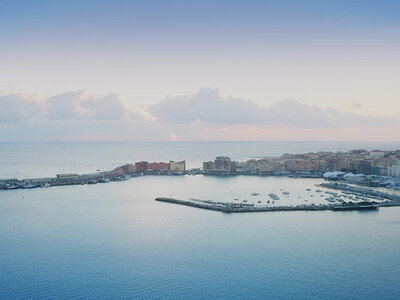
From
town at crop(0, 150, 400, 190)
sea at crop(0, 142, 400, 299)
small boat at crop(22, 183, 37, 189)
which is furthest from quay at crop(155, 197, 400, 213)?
small boat at crop(22, 183, 37, 189)

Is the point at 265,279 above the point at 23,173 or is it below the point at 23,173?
below

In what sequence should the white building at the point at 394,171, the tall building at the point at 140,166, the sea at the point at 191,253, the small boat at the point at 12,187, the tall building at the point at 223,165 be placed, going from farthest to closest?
the tall building at the point at 223,165
the tall building at the point at 140,166
the white building at the point at 394,171
the small boat at the point at 12,187
the sea at the point at 191,253

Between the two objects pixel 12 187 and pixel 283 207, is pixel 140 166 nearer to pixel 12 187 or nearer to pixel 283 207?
pixel 12 187

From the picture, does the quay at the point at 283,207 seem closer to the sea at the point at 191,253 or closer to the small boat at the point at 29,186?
the sea at the point at 191,253

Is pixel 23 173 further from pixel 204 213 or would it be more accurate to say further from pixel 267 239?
pixel 267 239

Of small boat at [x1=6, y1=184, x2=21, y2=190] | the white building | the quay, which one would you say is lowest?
the quay

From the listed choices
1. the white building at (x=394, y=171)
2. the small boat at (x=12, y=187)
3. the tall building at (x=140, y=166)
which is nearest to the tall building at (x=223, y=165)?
the tall building at (x=140, y=166)

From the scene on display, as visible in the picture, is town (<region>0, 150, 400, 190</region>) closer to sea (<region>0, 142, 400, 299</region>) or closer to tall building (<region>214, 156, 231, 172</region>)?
tall building (<region>214, 156, 231, 172</region>)

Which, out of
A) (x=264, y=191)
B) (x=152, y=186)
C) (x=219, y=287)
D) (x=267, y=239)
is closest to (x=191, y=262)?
(x=219, y=287)

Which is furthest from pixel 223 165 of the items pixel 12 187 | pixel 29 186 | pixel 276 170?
pixel 12 187
